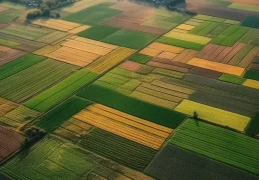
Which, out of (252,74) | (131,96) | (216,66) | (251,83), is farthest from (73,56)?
(252,74)

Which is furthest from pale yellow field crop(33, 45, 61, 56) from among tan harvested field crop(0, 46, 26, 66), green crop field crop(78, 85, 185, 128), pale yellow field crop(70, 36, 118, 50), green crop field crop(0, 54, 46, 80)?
green crop field crop(78, 85, 185, 128)

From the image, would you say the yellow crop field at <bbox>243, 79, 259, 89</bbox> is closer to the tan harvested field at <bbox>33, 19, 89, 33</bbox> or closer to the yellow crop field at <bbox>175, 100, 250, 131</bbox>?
the yellow crop field at <bbox>175, 100, 250, 131</bbox>

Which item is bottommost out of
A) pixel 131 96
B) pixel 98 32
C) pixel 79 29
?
pixel 131 96

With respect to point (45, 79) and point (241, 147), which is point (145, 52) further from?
point (241, 147)

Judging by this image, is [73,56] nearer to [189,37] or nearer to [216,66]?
[189,37]

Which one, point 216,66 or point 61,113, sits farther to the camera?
point 216,66

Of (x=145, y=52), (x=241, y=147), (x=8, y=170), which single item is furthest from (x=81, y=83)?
(x=241, y=147)

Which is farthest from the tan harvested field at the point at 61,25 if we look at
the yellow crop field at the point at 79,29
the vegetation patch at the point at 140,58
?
the vegetation patch at the point at 140,58
